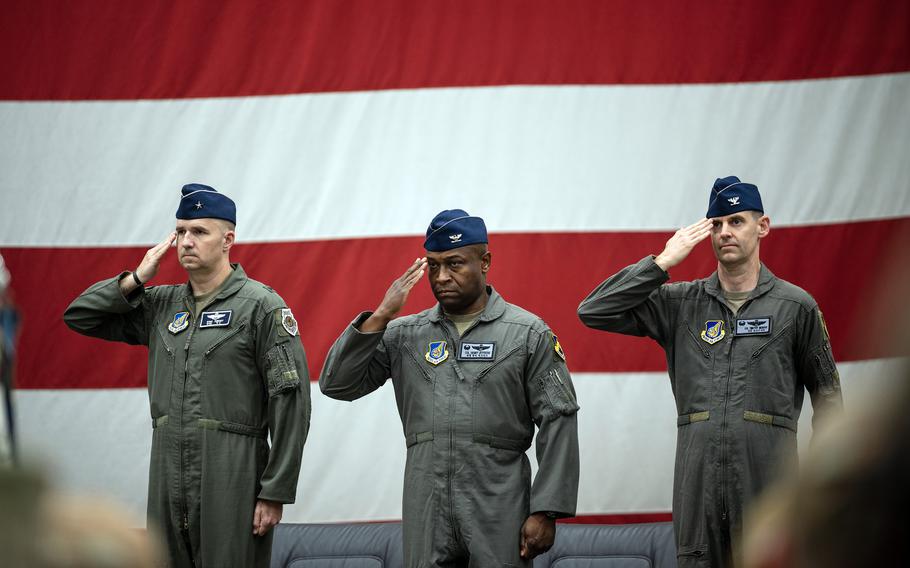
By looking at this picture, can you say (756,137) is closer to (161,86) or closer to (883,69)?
(883,69)

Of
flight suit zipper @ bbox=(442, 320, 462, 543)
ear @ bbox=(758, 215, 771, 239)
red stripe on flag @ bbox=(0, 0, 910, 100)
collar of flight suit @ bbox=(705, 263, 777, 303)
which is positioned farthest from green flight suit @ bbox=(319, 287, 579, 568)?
red stripe on flag @ bbox=(0, 0, 910, 100)

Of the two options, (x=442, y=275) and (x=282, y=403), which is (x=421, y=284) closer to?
(x=442, y=275)

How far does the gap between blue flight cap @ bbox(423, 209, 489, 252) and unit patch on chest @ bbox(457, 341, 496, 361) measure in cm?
33

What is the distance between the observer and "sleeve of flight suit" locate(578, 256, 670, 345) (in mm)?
3359

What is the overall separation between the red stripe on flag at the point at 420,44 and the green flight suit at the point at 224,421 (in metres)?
1.40

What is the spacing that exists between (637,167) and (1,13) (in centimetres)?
286

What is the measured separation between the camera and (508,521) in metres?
3.07

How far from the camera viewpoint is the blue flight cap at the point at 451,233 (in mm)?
3295

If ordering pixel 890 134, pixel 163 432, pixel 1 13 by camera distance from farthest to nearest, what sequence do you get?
pixel 1 13 → pixel 890 134 → pixel 163 432

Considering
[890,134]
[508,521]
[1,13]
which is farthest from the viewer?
[1,13]

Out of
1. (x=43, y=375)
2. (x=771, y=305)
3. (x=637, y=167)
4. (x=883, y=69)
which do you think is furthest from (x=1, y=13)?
(x=883, y=69)

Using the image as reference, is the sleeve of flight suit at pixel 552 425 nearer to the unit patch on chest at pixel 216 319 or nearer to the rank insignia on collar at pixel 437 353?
the rank insignia on collar at pixel 437 353

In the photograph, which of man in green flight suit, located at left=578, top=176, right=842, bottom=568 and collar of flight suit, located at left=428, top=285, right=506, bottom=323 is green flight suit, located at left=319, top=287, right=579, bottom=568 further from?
man in green flight suit, located at left=578, top=176, right=842, bottom=568

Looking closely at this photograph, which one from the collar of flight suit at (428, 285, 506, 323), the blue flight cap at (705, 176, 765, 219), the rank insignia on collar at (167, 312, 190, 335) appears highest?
the blue flight cap at (705, 176, 765, 219)
